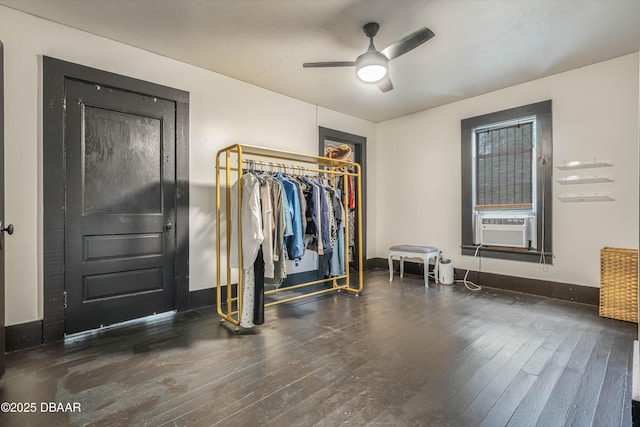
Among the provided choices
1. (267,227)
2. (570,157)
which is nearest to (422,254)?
(570,157)

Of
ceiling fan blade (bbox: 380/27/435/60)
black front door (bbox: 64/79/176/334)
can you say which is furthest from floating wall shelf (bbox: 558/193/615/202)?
black front door (bbox: 64/79/176/334)

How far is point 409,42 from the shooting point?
7.79 feet

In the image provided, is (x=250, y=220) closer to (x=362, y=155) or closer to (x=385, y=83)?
(x=385, y=83)

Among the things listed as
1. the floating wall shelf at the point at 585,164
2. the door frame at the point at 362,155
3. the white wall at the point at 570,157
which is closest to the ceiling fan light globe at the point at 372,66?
the door frame at the point at 362,155

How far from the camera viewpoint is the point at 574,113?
136 inches

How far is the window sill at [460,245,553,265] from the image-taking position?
3738 mm

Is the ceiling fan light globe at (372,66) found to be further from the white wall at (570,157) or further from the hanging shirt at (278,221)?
the white wall at (570,157)

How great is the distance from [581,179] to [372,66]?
2768 millimetres

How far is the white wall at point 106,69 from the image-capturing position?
2344mm

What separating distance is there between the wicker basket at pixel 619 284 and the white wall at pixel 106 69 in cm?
372

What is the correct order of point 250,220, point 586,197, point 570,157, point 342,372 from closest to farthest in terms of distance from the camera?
point 342,372 < point 250,220 < point 586,197 < point 570,157

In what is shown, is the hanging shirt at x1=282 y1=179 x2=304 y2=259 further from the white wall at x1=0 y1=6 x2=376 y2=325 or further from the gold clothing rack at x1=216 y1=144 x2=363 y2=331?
the white wall at x1=0 y1=6 x2=376 y2=325

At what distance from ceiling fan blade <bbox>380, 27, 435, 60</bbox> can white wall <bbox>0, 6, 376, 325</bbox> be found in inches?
75.4

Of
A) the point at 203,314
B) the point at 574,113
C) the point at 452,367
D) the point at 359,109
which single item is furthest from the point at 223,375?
the point at 574,113
